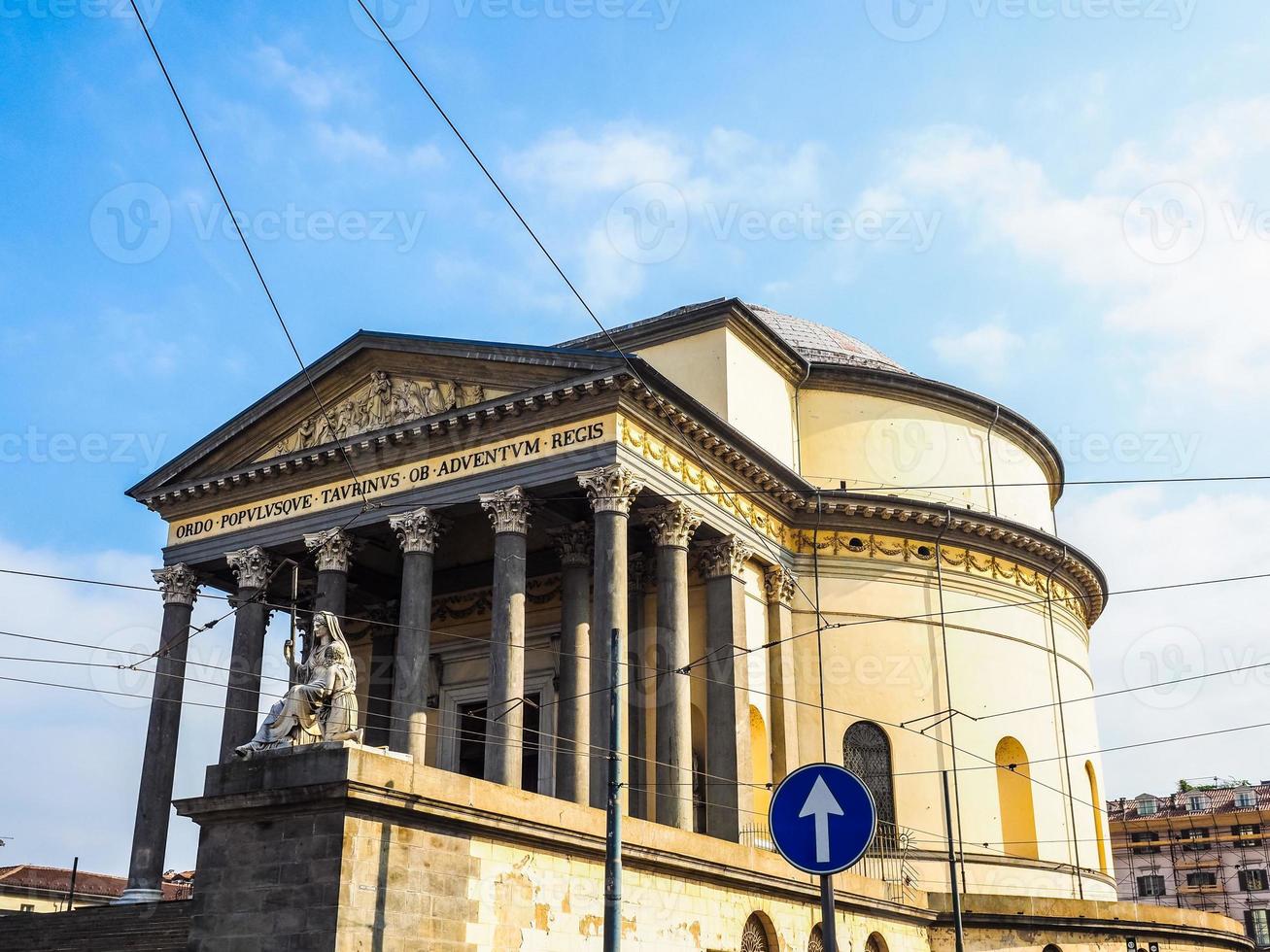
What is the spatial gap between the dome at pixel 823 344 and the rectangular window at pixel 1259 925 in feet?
138

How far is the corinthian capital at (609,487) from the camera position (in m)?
22.5

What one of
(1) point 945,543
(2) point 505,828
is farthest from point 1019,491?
(2) point 505,828

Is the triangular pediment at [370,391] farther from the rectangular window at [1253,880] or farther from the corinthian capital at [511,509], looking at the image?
the rectangular window at [1253,880]

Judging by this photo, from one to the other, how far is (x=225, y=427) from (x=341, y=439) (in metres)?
3.07

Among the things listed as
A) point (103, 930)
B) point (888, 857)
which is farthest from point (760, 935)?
point (103, 930)

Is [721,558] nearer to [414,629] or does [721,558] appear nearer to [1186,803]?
[414,629]

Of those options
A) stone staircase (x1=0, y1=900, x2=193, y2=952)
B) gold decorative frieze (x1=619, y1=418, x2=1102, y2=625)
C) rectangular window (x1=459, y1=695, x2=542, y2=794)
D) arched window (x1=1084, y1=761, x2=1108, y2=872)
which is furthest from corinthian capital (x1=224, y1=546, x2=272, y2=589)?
arched window (x1=1084, y1=761, x2=1108, y2=872)

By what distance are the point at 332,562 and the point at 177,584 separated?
4.27 m

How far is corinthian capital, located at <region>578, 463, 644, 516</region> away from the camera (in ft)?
73.9

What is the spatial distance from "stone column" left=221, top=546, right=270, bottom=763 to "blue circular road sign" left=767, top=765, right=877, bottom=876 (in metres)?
19.9

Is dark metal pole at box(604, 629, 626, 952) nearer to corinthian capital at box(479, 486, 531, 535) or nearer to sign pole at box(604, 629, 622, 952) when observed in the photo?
sign pole at box(604, 629, 622, 952)

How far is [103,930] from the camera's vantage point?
20547mm

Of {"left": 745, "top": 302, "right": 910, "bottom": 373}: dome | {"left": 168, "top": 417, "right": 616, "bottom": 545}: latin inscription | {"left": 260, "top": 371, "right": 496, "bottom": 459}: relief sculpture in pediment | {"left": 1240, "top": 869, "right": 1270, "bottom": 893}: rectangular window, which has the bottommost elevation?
{"left": 1240, "top": 869, "right": 1270, "bottom": 893}: rectangular window

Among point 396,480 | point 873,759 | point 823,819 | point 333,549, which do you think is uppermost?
point 396,480
